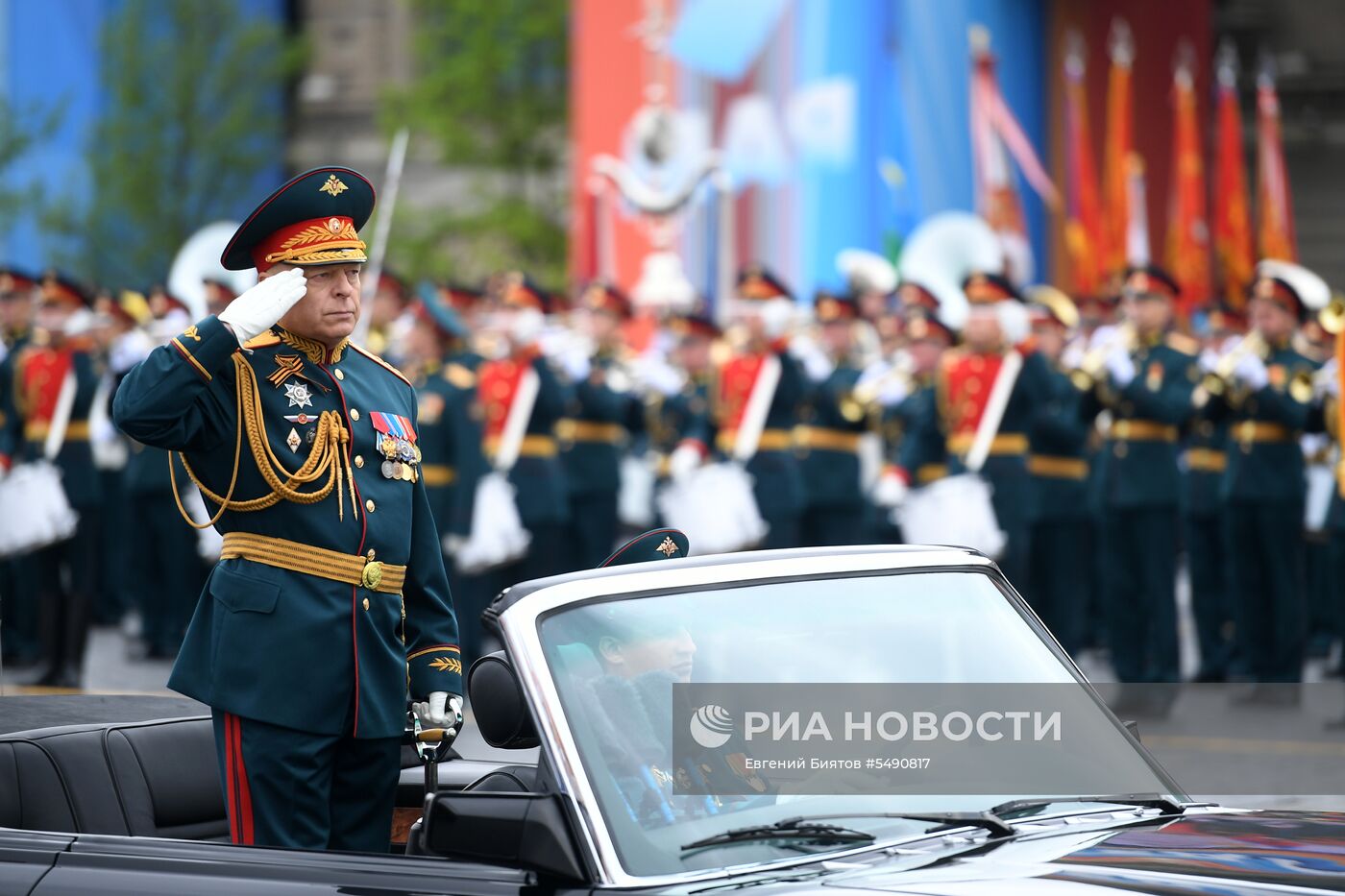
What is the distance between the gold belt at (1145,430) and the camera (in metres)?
12.9

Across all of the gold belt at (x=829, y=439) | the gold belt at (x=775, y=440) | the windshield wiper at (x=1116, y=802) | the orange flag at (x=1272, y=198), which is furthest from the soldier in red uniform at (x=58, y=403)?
the orange flag at (x=1272, y=198)

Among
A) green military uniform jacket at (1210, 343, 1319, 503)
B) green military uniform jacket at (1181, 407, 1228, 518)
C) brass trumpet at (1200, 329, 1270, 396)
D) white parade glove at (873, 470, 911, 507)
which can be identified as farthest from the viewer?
green military uniform jacket at (1181, 407, 1228, 518)

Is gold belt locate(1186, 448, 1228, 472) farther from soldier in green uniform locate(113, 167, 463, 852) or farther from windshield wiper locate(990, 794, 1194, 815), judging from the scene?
windshield wiper locate(990, 794, 1194, 815)

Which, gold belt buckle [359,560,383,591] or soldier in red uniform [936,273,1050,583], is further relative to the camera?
soldier in red uniform [936,273,1050,583]

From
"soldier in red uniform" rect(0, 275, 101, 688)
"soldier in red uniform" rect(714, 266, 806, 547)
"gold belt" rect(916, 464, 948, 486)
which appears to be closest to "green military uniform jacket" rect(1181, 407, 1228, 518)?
"gold belt" rect(916, 464, 948, 486)

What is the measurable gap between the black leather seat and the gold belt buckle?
27.4 inches

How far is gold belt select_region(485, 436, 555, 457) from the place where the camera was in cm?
1364

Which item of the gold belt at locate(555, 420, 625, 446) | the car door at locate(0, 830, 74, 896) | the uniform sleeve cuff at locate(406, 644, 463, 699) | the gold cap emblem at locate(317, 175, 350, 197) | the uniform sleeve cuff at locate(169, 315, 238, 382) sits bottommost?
the car door at locate(0, 830, 74, 896)

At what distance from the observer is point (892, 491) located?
13.2 m

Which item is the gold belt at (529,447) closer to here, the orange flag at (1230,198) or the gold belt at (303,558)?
the gold belt at (303,558)

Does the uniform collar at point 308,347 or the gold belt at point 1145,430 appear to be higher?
the uniform collar at point 308,347

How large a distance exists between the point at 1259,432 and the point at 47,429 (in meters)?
7.23

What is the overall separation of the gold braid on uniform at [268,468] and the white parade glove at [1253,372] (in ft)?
28.6

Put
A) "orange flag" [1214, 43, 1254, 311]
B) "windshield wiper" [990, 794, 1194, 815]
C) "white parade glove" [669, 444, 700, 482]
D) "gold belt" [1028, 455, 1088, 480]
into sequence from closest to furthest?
"windshield wiper" [990, 794, 1194, 815]
"gold belt" [1028, 455, 1088, 480]
"white parade glove" [669, 444, 700, 482]
"orange flag" [1214, 43, 1254, 311]
